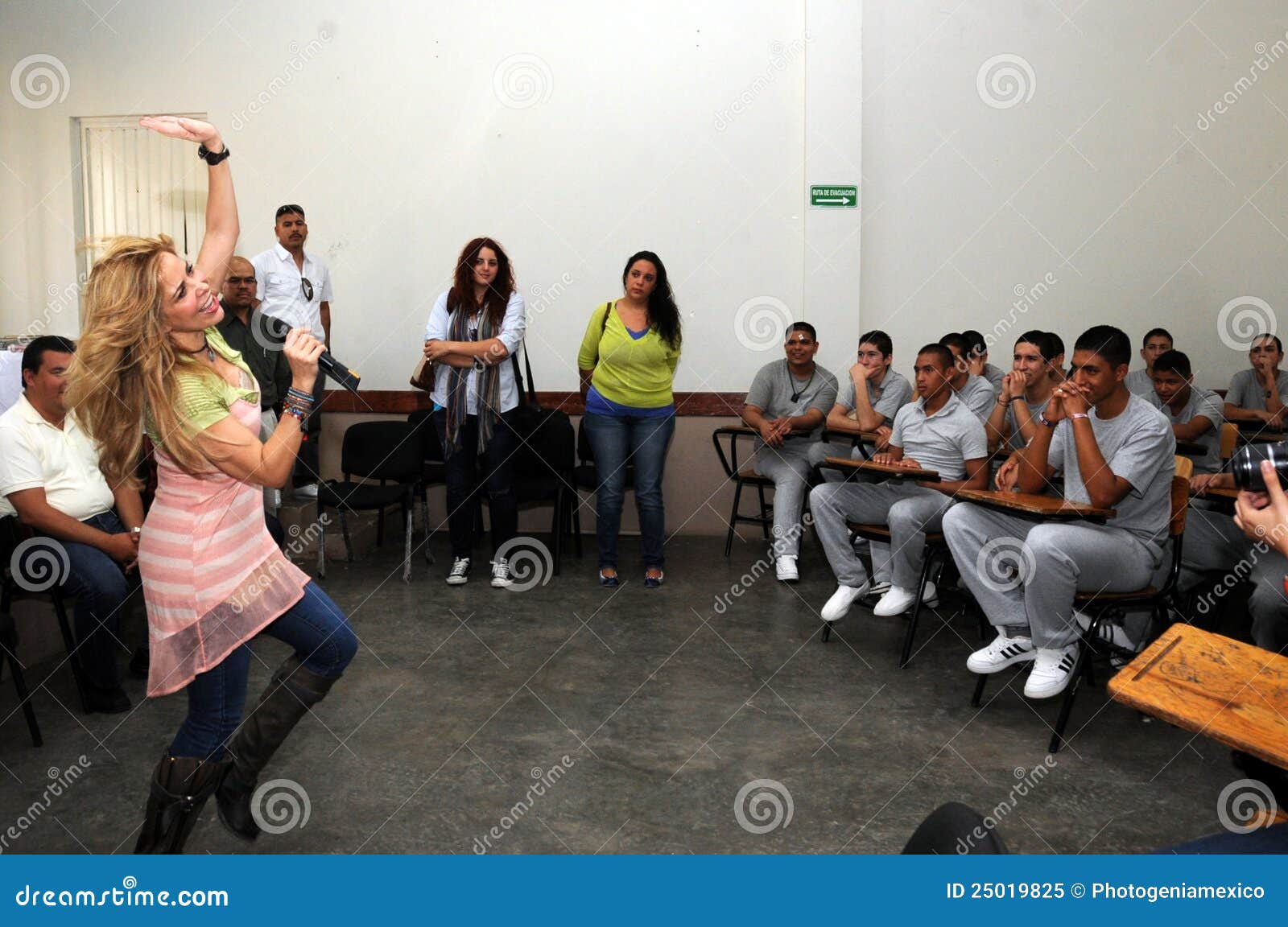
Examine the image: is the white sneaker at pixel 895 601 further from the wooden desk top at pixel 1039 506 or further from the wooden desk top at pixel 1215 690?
the wooden desk top at pixel 1215 690

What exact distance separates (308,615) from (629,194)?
15.5 feet

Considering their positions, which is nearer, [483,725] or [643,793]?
[643,793]

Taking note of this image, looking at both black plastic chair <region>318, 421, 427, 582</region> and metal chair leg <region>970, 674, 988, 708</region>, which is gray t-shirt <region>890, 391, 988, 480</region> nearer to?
metal chair leg <region>970, 674, 988, 708</region>

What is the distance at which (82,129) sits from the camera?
700cm

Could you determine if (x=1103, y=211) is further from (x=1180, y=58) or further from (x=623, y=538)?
(x=623, y=538)

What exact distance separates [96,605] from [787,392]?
3713mm

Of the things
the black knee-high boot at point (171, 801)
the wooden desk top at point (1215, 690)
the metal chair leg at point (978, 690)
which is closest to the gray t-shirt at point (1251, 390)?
the metal chair leg at point (978, 690)

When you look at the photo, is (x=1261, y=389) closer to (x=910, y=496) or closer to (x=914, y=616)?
(x=910, y=496)

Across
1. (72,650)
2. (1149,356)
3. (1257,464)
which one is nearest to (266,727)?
(72,650)

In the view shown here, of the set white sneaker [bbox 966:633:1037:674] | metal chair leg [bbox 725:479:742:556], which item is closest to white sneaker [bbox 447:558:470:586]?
metal chair leg [bbox 725:479:742:556]

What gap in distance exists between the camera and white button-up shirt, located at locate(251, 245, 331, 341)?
6109 millimetres

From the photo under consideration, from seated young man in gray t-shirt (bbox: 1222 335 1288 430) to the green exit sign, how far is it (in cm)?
256

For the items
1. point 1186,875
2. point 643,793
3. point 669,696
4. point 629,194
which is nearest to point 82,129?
point 629,194

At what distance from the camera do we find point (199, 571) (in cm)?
228
